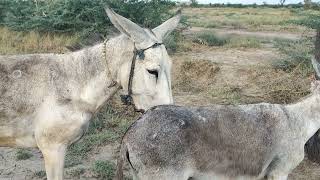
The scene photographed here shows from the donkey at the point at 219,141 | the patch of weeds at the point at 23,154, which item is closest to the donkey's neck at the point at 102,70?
the donkey at the point at 219,141

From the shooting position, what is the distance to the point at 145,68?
16.0 ft

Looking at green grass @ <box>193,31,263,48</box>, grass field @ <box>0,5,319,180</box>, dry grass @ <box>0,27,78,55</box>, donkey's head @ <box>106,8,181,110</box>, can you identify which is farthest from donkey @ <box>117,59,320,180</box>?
green grass @ <box>193,31,263,48</box>

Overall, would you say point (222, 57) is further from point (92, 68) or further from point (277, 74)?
point (92, 68)

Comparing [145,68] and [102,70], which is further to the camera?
[102,70]

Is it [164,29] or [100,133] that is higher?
[164,29]

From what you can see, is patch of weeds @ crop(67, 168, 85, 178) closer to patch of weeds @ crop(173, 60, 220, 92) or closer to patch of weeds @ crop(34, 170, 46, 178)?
patch of weeds @ crop(34, 170, 46, 178)

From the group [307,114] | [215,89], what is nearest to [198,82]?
[215,89]

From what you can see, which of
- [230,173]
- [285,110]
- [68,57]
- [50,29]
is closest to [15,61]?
[68,57]

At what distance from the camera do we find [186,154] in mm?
4602

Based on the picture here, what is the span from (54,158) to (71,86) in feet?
2.46

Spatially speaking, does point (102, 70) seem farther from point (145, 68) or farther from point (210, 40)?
point (210, 40)

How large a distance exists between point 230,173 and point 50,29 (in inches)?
494

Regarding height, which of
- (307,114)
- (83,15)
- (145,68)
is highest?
(145,68)

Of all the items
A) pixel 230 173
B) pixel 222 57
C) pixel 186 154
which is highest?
pixel 186 154
